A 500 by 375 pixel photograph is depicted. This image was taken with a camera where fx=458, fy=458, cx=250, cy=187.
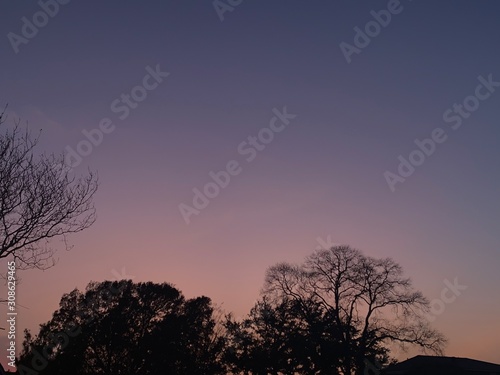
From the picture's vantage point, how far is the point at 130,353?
47.5 meters

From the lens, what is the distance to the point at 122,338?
4759 cm

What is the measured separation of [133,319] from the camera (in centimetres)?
4891

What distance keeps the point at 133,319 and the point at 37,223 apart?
36380 mm

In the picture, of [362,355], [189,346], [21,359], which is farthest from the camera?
[189,346]

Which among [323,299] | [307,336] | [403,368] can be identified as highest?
[323,299]

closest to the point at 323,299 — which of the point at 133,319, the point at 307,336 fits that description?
the point at 307,336

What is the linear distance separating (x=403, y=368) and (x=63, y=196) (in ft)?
145

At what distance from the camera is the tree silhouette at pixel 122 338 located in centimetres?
4616

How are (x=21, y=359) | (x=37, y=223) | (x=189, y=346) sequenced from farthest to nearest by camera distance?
(x=189, y=346), (x=21, y=359), (x=37, y=223)

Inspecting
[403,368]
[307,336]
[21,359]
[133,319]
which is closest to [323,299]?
[307,336]

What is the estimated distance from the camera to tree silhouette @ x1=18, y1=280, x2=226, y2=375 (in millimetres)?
46156

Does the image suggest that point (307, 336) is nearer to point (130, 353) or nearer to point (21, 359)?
point (130, 353)

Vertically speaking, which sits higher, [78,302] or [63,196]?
[78,302]

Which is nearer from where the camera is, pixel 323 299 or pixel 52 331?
pixel 323 299
